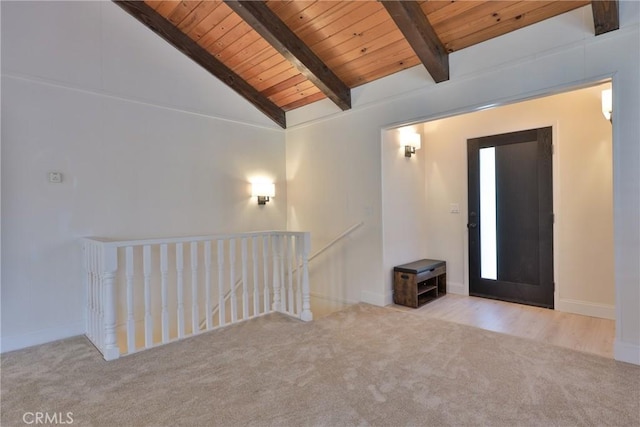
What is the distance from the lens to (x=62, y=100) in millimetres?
2799

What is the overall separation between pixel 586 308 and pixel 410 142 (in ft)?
8.12

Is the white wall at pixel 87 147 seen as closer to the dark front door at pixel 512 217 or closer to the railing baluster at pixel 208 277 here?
the railing baluster at pixel 208 277

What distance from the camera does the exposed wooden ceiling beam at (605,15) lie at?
216 cm

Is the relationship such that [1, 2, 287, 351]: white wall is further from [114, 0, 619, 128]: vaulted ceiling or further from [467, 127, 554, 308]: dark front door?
[467, 127, 554, 308]: dark front door

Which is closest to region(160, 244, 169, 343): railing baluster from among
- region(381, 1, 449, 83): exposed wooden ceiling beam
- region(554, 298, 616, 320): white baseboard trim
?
region(381, 1, 449, 83): exposed wooden ceiling beam

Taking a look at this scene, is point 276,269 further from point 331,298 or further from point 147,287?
point 147,287

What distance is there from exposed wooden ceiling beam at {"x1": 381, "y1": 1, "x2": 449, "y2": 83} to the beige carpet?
7.68ft

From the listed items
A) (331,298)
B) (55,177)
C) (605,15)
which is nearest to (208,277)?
(55,177)

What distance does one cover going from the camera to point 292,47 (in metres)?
3.15

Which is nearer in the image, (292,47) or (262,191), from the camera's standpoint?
(292,47)

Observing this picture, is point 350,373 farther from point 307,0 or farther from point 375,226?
point 307,0

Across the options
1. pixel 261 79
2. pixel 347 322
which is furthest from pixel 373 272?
pixel 261 79

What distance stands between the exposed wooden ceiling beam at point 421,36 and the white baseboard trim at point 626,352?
2462mm

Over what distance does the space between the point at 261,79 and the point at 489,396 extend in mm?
3764
